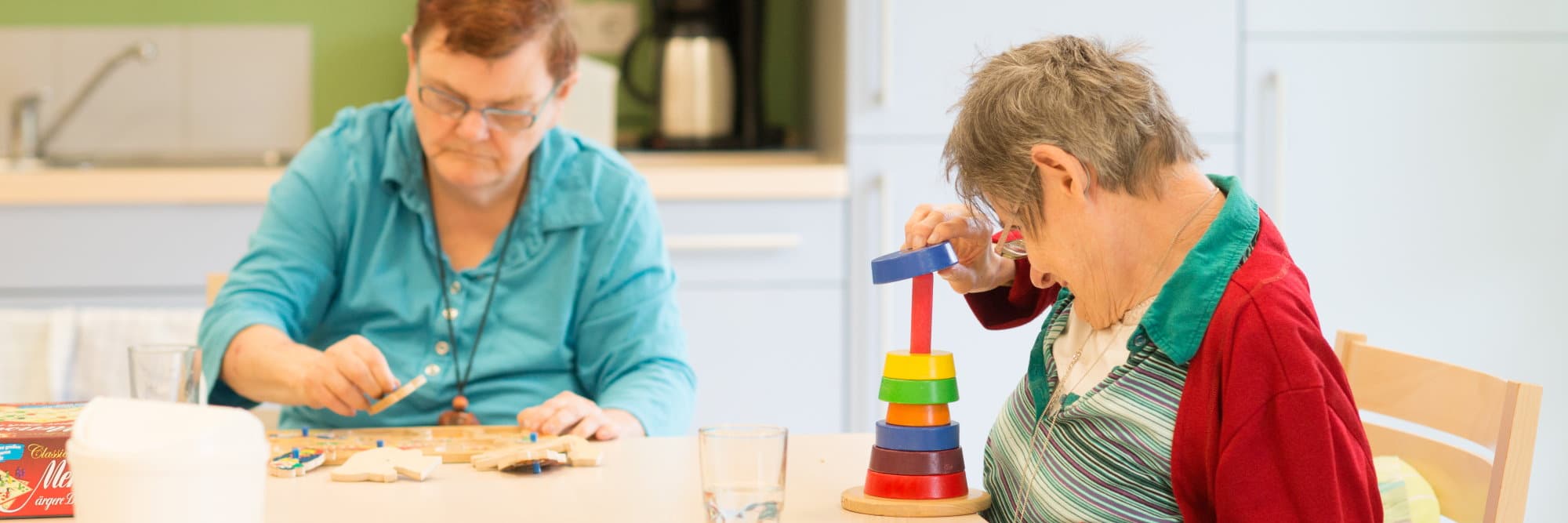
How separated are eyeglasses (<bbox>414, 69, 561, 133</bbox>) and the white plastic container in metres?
0.79

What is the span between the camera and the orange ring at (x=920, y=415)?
1113mm

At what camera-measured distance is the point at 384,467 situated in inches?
46.3

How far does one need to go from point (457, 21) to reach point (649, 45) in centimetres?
169

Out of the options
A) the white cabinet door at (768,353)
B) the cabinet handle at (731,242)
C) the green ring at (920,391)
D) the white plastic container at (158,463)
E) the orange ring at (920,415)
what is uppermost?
the white plastic container at (158,463)

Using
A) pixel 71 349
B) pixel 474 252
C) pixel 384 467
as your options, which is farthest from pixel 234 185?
pixel 384 467

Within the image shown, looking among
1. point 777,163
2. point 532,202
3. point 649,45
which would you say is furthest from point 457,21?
point 649,45

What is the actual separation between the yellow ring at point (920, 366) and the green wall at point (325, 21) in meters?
2.16

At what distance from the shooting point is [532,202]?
5.39ft

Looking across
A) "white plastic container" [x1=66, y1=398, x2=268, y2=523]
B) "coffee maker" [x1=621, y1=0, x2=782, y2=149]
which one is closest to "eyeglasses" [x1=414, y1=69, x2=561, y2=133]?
"white plastic container" [x1=66, y1=398, x2=268, y2=523]

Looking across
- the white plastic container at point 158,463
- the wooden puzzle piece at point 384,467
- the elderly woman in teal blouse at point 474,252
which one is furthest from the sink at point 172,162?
the white plastic container at point 158,463

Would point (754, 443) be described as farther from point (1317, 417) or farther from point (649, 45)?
point (649, 45)

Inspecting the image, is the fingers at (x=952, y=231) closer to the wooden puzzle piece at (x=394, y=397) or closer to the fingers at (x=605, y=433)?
the fingers at (x=605, y=433)

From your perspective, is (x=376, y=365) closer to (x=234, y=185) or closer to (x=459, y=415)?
(x=459, y=415)

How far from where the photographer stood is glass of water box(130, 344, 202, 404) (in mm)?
1136
